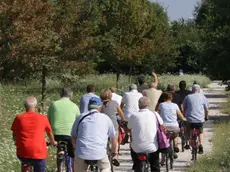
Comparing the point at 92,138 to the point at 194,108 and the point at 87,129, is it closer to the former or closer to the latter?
the point at 87,129

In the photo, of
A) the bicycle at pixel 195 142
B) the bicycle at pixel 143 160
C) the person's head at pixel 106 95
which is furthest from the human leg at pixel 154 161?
the bicycle at pixel 195 142

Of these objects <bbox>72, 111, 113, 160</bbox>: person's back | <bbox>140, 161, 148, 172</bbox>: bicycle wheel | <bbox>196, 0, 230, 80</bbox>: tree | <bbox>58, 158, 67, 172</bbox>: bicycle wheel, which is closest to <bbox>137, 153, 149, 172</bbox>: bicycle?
<bbox>140, 161, 148, 172</bbox>: bicycle wheel

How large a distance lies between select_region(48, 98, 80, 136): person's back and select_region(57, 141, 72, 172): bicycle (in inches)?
8.9

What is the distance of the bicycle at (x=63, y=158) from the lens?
13.4m

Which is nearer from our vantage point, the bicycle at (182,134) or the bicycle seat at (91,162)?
the bicycle seat at (91,162)

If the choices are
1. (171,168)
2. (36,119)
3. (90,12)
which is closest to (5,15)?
(171,168)

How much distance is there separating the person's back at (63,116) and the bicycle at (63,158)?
227mm

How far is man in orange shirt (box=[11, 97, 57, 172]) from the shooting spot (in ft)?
35.7

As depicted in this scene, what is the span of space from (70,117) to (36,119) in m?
2.43

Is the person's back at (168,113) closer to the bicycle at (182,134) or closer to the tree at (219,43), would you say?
the bicycle at (182,134)

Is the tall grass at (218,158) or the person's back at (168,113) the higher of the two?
the person's back at (168,113)

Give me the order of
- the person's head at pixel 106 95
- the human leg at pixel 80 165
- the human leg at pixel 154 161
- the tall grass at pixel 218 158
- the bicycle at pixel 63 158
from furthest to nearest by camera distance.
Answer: the tall grass at pixel 218 158, the person's head at pixel 106 95, the bicycle at pixel 63 158, the human leg at pixel 154 161, the human leg at pixel 80 165

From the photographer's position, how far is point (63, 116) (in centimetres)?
1330

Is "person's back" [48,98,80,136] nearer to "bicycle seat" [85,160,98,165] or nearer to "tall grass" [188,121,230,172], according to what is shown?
"bicycle seat" [85,160,98,165]
